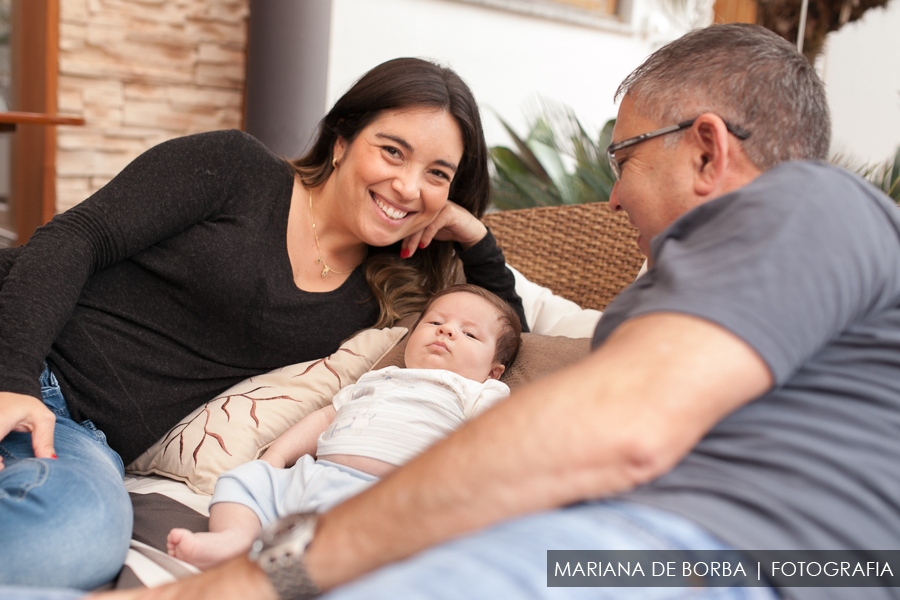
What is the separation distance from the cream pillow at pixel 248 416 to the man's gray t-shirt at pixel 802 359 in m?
1.12

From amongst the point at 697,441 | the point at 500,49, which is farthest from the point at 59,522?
the point at 500,49

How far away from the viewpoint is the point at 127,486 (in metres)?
1.65

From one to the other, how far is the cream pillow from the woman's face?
34 centimetres

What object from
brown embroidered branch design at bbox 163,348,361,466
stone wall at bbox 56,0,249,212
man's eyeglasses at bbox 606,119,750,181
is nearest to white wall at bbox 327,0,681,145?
stone wall at bbox 56,0,249,212

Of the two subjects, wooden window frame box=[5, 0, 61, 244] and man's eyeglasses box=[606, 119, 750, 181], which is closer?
man's eyeglasses box=[606, 119, 750, 181]

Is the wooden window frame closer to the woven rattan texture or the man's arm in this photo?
the woven rattan texture

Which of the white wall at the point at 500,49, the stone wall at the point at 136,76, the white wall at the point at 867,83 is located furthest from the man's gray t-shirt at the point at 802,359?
the white wall at the point at 867,83

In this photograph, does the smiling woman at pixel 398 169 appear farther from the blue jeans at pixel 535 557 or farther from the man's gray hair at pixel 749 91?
the blue jeans at pixel 535 557

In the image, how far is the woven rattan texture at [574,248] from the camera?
8.00 feet

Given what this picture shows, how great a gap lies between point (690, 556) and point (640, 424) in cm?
17

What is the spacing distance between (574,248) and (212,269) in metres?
1.35

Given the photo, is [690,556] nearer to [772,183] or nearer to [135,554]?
[772,183]

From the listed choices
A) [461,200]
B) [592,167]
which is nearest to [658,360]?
[461,200]

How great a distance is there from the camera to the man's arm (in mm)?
729
